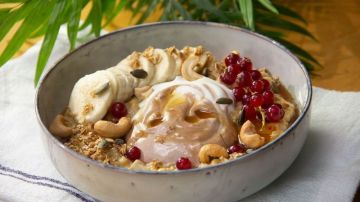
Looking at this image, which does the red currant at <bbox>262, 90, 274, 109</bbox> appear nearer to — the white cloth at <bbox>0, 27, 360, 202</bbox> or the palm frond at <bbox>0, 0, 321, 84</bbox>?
the white cloth at <bbox>0, 27, 360, 202</bbox>

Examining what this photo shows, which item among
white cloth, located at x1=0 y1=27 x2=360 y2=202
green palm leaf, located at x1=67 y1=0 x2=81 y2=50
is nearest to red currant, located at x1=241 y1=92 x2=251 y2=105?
white cloth, located at x1=0 y1=27 x2=360 y2=202

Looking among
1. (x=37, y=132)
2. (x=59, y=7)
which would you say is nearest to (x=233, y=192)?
(x=37, y=132)

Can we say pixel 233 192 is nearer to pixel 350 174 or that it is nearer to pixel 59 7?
pixel 350 174

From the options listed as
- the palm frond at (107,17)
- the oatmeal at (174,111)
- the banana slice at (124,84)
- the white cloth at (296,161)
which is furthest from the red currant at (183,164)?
the palm frond at (107,17)

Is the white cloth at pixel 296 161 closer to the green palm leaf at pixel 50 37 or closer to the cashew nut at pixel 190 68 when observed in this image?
the green palm leaf at pixel 50 37

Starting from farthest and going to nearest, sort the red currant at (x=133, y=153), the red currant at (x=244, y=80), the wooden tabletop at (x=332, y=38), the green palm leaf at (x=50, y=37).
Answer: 1. the wooden tabletop at (x=332, y=38)
2. the green palm leaf at (x=50, y=37)
3. the red currant at (x=244, y=80)
4. the red currant at (x=133, y=153)

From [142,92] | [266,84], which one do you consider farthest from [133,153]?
[266,84]

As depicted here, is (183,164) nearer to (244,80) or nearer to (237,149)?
(237,149)
